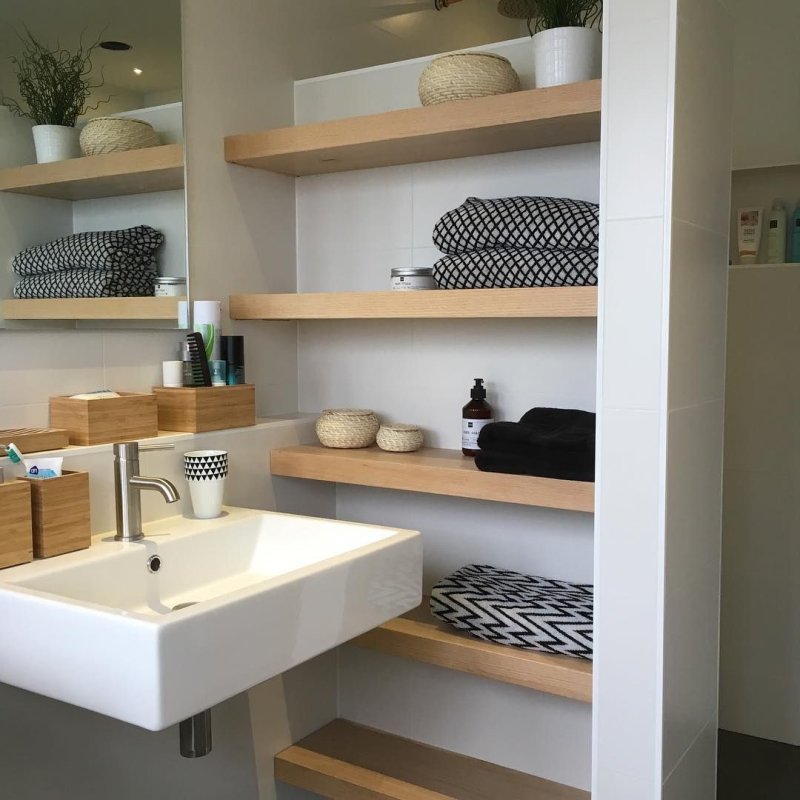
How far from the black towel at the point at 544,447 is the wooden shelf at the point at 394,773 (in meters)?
0.78

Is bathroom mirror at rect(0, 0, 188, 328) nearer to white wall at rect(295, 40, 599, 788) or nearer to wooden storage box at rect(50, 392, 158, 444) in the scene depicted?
wooden storage box at rect(50, 392, 158, 444)

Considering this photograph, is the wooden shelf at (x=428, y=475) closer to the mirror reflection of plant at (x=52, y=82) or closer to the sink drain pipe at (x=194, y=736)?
the sink drain pipe at (x=194, y=736)

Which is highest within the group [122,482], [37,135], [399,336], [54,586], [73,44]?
[73,44]

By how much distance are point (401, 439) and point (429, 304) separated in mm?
376

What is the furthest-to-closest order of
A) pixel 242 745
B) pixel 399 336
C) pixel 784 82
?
pixel 784 82 < pixel 399 336 < pixel 242 745

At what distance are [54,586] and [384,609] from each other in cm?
56

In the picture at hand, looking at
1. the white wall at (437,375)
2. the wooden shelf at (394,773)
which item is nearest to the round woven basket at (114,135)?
the white wall at (437,375)

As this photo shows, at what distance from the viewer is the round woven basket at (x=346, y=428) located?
2.21 m

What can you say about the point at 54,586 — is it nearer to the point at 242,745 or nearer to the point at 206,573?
the point at 206,573

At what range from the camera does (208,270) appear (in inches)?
85.2

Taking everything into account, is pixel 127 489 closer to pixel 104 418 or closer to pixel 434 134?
pixel 104 418

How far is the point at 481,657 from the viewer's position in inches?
75.4

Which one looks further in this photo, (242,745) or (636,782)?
(242,745)

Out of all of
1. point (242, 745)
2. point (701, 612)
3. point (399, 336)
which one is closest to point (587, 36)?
point (399, 336)
